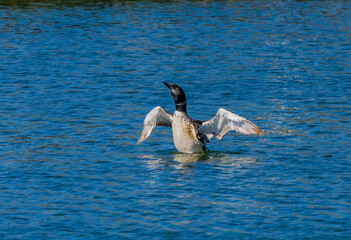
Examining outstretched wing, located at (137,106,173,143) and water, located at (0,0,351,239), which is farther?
outstretched wing, located at (137,106,173,143)

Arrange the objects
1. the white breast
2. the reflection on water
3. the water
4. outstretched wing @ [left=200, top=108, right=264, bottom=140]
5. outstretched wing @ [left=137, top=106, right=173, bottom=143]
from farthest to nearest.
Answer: outstretched wing @ [left=137, top=106, right=173, bottom=143] < the white breast < outstretched wing @ [left=200, top=108, right=264, bottom=140] < the reflection on water < the water

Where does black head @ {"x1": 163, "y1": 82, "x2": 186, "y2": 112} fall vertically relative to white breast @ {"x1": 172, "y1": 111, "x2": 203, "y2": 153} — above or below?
above

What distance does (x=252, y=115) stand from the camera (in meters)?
25.3

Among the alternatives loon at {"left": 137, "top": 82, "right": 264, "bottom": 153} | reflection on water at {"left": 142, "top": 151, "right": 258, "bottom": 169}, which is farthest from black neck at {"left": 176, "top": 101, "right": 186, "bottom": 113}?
reflection on water at {"left": 142, "top": 151, "right": 258, "bottom": 169}

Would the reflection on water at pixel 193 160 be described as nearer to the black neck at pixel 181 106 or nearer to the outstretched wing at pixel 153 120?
the outstretched wing at pixel 153 120

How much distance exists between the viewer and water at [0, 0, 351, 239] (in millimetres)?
16422

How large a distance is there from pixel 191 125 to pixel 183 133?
280mm

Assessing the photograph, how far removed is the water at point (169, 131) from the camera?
1642cm

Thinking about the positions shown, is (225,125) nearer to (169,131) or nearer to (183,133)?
(183,133)

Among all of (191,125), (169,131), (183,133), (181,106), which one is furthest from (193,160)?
(169,131)

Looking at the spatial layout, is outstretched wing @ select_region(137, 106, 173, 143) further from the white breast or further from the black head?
the black head

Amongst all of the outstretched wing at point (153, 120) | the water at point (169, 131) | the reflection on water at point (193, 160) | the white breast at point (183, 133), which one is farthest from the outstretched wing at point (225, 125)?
the outstretched wing at point (153, 120)

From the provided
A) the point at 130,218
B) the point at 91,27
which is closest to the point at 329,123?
the point at 130,218

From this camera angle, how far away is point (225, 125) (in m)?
21.0
